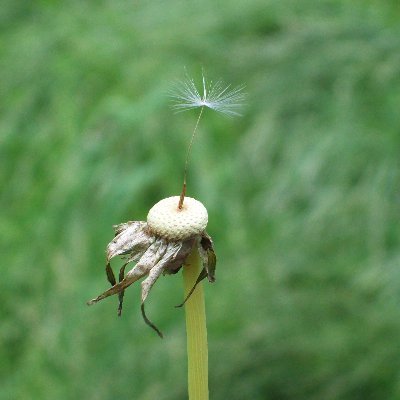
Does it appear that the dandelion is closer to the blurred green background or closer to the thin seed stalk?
the thin seed stalk

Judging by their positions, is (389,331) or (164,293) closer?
(389,331)

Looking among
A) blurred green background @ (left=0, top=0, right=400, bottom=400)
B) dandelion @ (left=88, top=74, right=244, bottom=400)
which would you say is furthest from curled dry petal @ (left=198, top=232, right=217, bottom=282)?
blurred green background @ (left=0, top=0, right=400, bottom=400)

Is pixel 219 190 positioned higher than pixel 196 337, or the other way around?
pixel 219 190

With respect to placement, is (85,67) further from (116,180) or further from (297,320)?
(297,320)

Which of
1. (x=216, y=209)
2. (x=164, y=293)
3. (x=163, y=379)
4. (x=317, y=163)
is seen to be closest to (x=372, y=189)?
(x=317, y=163)

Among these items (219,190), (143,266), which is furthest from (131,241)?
(219,190)

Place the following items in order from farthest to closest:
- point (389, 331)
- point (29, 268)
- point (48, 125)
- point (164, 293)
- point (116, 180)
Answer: point (48, 125) → point (116, 180) → point (29, 268) → point (164, 293) → point (389, 331)

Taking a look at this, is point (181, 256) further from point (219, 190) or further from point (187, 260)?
point (219, 190)
